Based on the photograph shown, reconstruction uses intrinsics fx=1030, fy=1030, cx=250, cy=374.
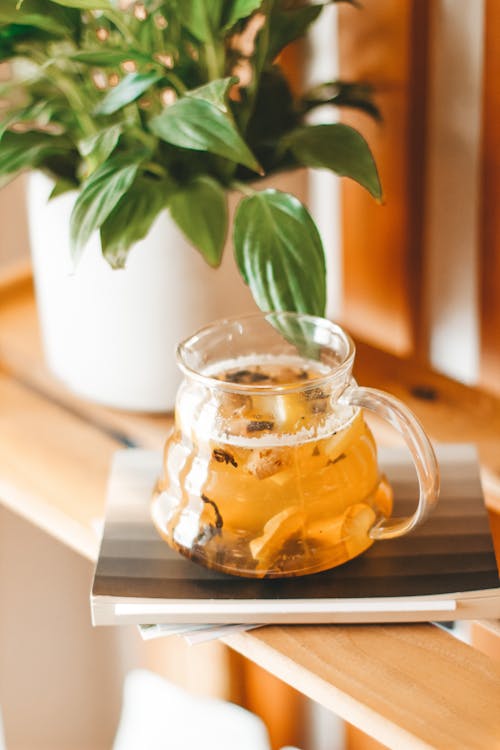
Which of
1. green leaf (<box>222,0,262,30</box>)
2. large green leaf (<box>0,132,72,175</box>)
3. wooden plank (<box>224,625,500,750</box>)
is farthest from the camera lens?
large green leaf (<box>0,132,72,175</box>)

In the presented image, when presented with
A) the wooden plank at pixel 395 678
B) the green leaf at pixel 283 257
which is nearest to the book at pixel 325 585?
the wooden plank at pixel 395 678

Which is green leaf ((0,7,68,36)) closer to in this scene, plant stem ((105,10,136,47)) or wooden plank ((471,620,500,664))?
plant stem ((105,10,136,47))

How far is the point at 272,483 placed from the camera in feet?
1.82

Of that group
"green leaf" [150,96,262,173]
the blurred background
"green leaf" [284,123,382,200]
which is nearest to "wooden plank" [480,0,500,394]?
the blurred background

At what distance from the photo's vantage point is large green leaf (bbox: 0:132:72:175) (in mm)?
734

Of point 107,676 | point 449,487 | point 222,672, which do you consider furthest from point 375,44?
point 107,676

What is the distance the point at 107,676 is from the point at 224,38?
2.45 feet

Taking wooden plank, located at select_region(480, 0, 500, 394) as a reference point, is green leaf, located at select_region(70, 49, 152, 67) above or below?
above

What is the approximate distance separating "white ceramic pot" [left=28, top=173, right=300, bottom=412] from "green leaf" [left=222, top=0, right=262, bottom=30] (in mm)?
149

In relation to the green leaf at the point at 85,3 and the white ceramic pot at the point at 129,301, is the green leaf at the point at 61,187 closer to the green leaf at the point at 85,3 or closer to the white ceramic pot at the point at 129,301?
the white ceramic pot at the point at 129,301

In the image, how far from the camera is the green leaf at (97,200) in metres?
0.64

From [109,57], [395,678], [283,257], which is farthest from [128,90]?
[395,678]

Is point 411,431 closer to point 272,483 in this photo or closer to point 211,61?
point 272,483

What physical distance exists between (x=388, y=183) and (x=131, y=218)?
30 cm
